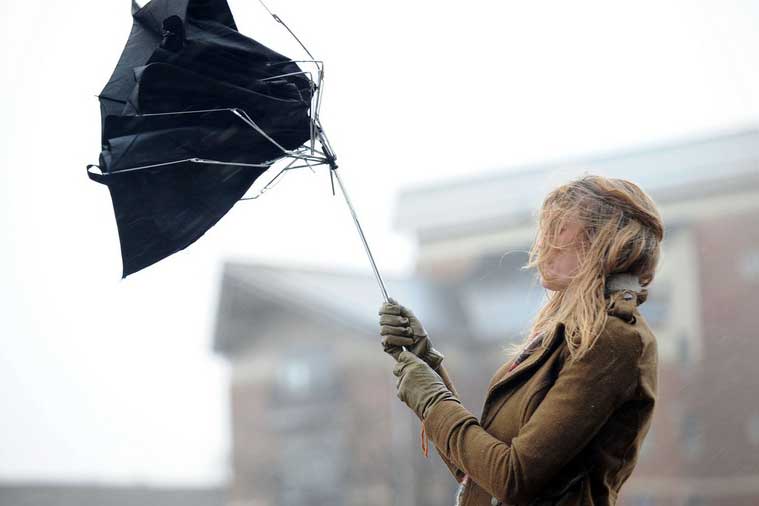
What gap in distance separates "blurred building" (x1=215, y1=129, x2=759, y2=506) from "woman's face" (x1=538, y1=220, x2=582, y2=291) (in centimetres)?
1968

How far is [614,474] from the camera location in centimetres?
181

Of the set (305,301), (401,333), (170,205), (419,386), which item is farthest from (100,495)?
(419,386)

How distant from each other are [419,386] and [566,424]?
318 millimetres

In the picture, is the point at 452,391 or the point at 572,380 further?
the point at 452,391

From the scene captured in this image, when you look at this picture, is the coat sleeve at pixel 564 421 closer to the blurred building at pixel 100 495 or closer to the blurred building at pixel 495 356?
the blurred building at pixel 495 356

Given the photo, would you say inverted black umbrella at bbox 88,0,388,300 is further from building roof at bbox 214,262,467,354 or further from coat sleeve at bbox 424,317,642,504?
building roof at bbox 214,262,467,354

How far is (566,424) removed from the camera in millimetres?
1719

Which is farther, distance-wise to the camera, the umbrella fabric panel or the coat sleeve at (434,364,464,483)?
the umbrella fabric panel

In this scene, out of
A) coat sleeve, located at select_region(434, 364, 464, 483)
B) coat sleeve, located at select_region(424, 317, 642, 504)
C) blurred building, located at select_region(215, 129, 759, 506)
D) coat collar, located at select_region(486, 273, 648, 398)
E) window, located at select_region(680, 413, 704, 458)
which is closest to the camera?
coat sleeve, located at select_region(424, 317, 642, 504)

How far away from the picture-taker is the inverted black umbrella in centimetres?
215

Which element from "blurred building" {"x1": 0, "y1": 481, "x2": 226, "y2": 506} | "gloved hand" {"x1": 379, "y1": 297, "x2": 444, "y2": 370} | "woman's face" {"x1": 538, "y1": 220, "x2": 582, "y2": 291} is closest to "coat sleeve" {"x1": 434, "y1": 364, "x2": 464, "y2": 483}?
"gloved hand" {"x1": 379, "y1": 297, "x2": 444, "y2": 370}

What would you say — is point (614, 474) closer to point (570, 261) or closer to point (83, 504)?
point (570, 261)

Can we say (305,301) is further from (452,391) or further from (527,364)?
(527,364)

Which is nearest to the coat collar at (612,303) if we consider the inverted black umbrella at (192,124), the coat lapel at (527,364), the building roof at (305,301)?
the coat lapel at (527,364)
